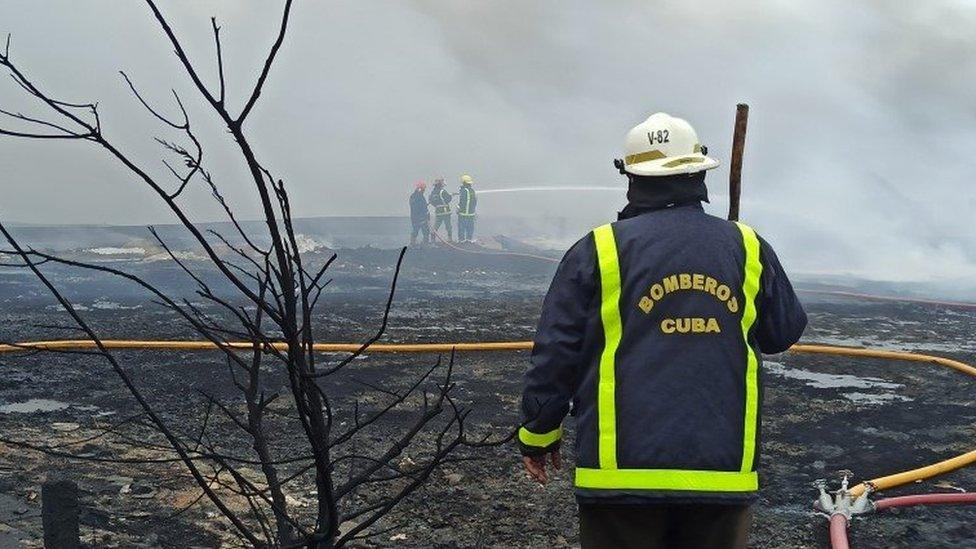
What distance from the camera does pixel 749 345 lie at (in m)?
2.19

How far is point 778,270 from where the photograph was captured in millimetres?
2305

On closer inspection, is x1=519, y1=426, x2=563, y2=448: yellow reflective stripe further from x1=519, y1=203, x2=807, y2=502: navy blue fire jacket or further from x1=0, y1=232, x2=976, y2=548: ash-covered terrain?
x1=0, y1=232, x2=976, y2=548: ash-covered terrain

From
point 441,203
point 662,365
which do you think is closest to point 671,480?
point 662,365

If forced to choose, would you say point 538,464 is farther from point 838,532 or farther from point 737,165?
point 737,165

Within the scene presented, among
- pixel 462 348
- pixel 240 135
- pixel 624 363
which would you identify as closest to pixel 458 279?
pixel 462 348

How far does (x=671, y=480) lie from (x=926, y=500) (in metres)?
2.17

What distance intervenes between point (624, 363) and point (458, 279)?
13.9 meters

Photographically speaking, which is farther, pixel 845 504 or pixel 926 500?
pixel 926 500

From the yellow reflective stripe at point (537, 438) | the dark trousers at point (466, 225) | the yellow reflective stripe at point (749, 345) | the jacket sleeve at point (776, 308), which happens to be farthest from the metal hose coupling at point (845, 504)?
the dark trousers at point (466, 225)

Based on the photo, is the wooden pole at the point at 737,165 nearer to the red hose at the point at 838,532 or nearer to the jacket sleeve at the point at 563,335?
the red hose at the point at 838,532

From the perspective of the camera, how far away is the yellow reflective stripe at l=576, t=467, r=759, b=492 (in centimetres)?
204

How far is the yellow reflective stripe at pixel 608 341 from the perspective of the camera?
2100 millimetres

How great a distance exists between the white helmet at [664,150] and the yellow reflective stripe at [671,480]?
0.76m

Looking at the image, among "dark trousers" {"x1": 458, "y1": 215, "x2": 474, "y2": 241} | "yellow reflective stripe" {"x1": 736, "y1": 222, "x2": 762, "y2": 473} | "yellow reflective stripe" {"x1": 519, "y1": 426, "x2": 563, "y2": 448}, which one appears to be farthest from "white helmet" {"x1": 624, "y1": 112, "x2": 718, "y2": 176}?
"dark trousers" {"x1": 458, "y1": 215, "x2": 474, "y2": 241}
